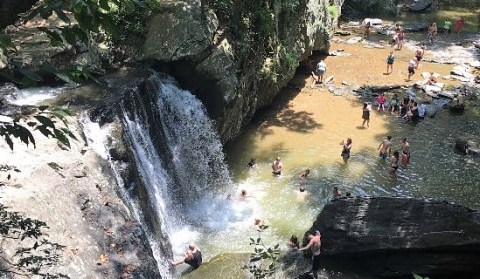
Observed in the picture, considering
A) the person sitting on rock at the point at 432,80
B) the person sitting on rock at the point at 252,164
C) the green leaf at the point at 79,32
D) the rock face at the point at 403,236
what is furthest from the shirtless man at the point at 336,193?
the green leaf at the point at 79,32

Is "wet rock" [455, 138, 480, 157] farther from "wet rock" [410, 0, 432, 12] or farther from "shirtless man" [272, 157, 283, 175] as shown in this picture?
"wet rock" [410, 0, 432, 12]

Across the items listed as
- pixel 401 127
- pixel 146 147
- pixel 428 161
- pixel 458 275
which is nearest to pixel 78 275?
pixel 146 147

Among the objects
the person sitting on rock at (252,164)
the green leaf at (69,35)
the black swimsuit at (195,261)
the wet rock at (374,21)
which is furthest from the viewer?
the wet rock at (374,21)

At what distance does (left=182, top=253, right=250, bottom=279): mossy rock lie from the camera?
10211 millimetres

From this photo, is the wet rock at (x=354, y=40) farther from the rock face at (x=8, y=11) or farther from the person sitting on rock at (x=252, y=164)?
the rock face at (x=8, y=11)

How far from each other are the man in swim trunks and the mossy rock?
0.13 metres

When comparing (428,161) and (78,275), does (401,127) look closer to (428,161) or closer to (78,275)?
(428,161)

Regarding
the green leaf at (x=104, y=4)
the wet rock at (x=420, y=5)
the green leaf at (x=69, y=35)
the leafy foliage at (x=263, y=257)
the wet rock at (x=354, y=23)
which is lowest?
the wet rock at (x=354, y=23)

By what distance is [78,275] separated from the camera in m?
6.73

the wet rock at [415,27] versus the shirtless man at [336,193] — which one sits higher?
the wet rock at [415,27]

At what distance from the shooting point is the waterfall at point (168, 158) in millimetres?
10984

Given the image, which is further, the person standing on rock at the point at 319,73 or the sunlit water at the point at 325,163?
the person standing on rock at the point at 319,73

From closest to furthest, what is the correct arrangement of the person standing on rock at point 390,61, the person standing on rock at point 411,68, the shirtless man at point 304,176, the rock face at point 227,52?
the rock face at point 227,52 < the shirtless man at point 304,176 < the person standing on rock at point 411,68 < the person standing on rock at point 390,61

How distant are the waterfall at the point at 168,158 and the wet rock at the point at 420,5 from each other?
2351cm
